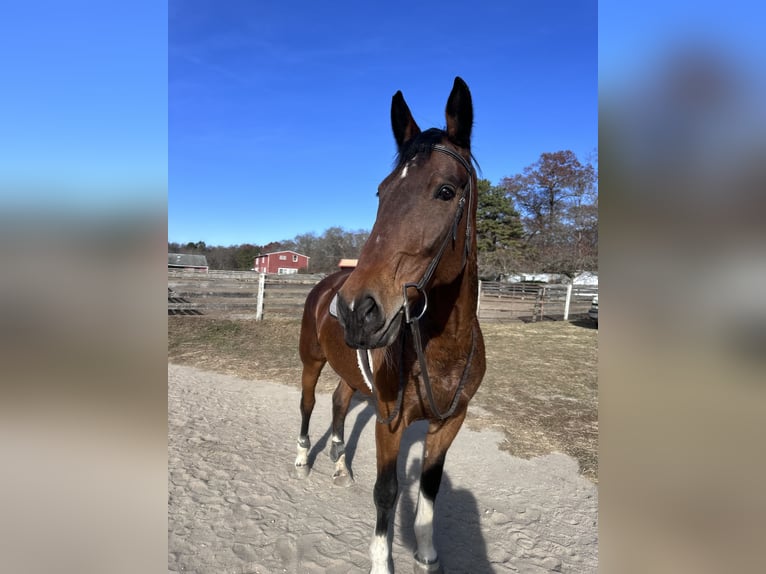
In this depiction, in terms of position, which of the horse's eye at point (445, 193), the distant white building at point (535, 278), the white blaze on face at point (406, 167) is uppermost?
the white blaze on face at point (406, 167)

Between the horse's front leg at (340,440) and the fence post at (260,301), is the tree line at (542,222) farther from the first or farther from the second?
the horse's front leg at (340,440)

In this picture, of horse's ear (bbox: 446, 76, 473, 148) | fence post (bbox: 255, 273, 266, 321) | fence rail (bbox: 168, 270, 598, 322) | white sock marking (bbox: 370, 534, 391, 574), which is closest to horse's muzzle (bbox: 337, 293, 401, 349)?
horse's ear (bbox: 446, 76, 473, 148)

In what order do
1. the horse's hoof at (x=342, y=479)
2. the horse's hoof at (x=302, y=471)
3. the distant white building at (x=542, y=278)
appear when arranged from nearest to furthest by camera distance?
1. the horse's hoof at (x=342, y=479)
2. the horse's hoof at (x=302, y=471)
3. the distant white building at (x=542, y=278)

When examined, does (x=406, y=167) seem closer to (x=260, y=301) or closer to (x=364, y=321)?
(x=364, y=321)

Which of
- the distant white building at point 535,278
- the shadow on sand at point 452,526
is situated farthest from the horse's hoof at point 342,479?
the distant white building at point 535,278

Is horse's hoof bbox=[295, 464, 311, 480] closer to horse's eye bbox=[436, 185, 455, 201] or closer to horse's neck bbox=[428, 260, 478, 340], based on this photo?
horse's neck bbox=[428, 260, 478, 340]

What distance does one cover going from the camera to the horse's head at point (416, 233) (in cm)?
155

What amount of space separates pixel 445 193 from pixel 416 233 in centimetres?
28

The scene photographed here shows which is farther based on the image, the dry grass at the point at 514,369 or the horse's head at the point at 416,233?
the dry grass at the point at 514,369

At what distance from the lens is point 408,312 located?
1.64 meters

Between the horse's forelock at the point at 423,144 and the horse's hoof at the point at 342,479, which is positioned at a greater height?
the horse's forelock at the point at 423,144
